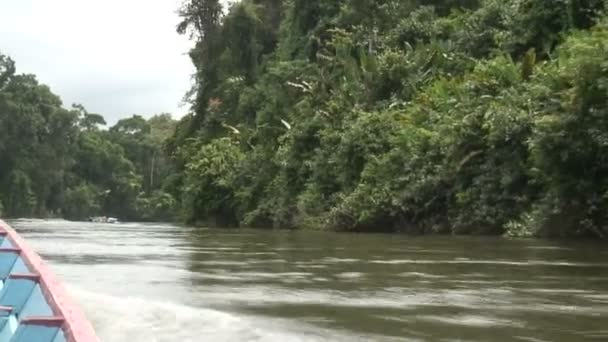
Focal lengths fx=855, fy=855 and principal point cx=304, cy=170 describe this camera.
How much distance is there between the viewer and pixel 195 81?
4103 cm

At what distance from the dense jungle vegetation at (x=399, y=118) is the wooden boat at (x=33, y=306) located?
1052cm

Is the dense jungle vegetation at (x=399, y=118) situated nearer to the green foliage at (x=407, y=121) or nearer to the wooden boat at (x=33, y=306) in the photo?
the green foliage at (x=407, y=121)

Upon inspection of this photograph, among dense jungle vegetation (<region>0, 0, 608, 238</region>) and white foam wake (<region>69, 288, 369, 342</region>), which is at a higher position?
dense jungle vegetation (<region>0, 0, 608, 238</region>)

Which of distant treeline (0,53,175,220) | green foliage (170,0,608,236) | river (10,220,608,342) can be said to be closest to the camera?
river (10,220,608,342)

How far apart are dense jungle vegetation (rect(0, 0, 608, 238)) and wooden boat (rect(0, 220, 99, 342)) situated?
34.5 ft

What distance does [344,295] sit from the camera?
677cm

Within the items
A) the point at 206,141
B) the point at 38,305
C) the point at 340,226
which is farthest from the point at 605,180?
the point at 206,141

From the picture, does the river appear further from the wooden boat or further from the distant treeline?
the distant treeline

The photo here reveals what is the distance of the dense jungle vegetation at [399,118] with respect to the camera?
1452 centimetres

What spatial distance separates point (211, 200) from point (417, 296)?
26309 mm

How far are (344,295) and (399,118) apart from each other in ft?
51.6

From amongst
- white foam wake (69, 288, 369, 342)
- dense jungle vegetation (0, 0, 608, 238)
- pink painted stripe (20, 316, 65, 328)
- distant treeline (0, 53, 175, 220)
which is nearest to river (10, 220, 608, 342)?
white foam wake (69, 288, 369, 342)

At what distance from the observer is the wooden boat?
Answer: 2617 mm

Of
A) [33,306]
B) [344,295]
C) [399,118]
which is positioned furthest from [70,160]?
[33,306]
